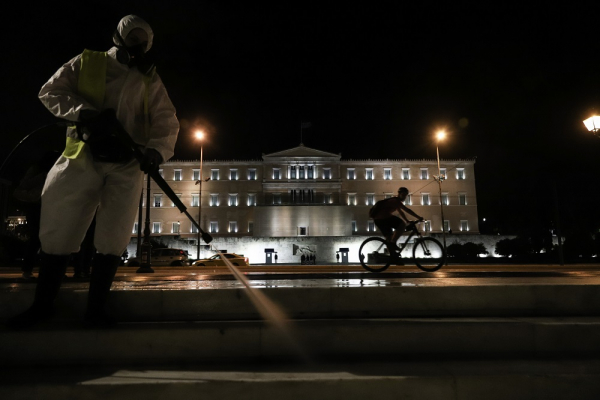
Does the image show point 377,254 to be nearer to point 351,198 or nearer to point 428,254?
point 428,254

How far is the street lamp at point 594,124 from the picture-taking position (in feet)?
Answer: 35.9

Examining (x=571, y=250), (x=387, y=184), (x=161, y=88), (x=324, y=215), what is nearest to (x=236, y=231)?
(x=324, y=215)

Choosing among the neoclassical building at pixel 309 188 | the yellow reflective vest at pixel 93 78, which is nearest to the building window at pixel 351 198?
the neoclassical building at pixel 309 188

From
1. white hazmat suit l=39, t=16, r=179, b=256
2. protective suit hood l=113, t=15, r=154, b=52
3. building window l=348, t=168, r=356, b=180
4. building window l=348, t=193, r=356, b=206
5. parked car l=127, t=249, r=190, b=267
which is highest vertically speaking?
building window l=348, t=168, r=356, b=180

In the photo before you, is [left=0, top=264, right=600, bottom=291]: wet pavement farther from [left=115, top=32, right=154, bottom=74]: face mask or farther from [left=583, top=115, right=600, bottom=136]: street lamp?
[left=583, top=115, right=600, bottom=136]: street lamp

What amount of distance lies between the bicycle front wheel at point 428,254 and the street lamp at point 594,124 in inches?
286

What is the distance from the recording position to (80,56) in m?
2.46

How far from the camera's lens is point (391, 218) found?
696cm

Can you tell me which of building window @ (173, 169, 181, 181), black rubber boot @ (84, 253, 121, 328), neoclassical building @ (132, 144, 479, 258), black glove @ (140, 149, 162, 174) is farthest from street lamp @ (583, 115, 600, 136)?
building window @ (173, 169, 181, 181)

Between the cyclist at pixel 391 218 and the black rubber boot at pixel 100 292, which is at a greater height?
the cyclist at pixel 391 218

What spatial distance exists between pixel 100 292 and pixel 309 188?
48965 millimetres

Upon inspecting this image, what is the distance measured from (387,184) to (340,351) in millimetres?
51530

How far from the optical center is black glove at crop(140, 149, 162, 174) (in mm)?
2242

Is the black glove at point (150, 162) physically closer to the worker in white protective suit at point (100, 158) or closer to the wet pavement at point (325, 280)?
the worker in white protective suit at point (100, 158)
